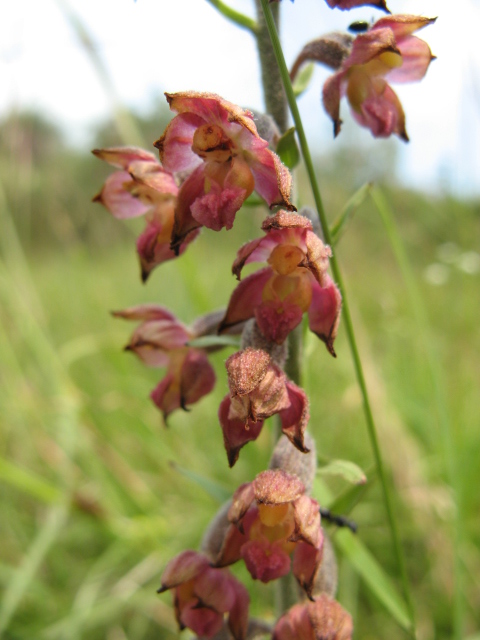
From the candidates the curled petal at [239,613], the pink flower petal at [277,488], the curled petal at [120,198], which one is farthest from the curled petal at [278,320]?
the curled petal at [239,613]

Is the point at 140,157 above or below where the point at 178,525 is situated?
above

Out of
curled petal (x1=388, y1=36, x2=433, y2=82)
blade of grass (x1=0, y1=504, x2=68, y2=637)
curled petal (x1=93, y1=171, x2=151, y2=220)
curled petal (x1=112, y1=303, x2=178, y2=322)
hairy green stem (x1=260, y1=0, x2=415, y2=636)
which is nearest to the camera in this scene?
hairy green stem (x1=260, y1=0, x2=415, y2=636)

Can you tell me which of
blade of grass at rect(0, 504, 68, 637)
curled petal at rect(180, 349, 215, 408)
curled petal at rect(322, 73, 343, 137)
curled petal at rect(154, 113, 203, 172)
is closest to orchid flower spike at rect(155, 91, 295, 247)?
curled petal at rect(154, 113, 203, 172)

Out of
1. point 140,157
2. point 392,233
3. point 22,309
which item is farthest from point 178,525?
point 140,157

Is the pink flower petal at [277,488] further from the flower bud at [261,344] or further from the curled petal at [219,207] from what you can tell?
the curled petal at [219,207]

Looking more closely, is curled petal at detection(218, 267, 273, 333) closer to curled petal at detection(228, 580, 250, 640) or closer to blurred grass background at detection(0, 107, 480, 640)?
blurred grass background at detection(0, 107, 480, 640)

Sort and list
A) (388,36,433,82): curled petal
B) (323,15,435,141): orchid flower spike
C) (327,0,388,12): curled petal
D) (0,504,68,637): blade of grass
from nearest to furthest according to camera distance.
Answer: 1. (327,0,388,12): curled petal
2. (323,15,435,141): orchid flower spike
3. (388,36,433,82): curled petal
4. (0,504,68,637): blade of grass

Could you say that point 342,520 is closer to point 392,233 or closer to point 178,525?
point 392,233
